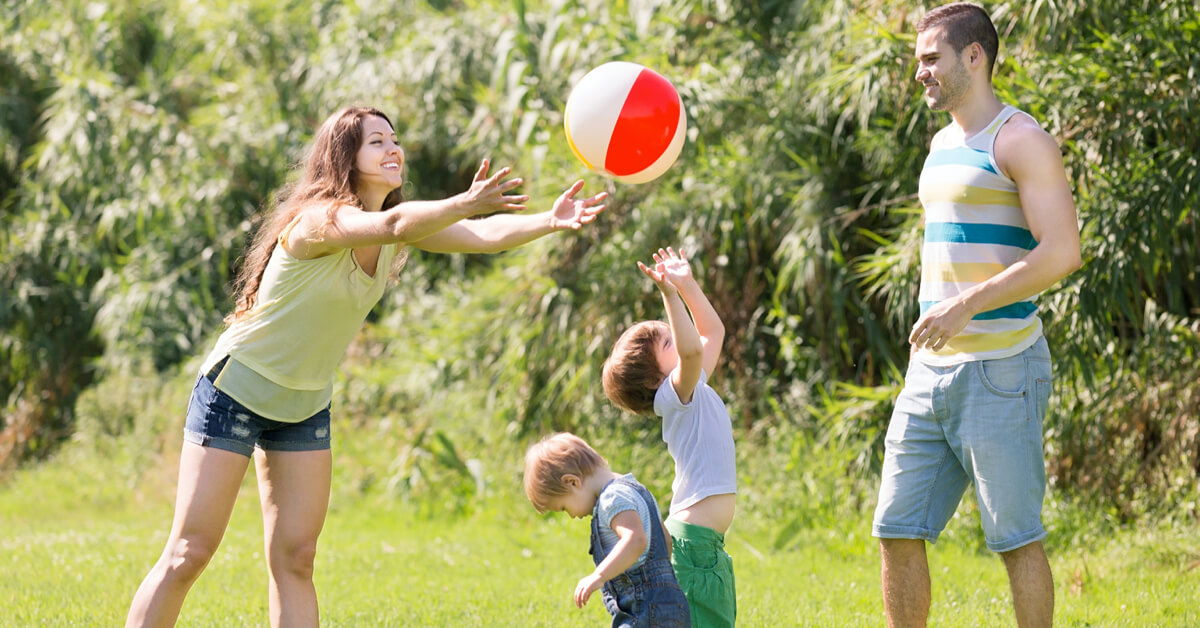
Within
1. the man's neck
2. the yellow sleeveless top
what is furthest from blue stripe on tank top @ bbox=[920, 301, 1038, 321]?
the yellow sleeveless top

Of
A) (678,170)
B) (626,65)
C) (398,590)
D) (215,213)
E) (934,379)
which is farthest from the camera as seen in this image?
(215,213)

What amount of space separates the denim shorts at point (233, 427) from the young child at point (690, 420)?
87 centimetres

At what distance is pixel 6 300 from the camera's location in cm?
996

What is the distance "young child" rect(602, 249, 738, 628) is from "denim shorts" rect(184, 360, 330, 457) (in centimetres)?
87

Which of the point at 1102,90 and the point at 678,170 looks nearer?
the point at 1102,90

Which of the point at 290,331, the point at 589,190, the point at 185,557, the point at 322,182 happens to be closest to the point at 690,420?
the point at 290,331

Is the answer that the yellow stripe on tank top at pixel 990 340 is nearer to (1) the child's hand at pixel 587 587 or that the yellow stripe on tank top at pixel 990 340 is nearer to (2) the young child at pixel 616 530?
(2) the young child at pixel 616 530

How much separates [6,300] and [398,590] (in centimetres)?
668

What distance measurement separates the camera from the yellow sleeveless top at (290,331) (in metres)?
3.12

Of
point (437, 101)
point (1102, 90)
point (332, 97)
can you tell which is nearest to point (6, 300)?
point (332, 97)

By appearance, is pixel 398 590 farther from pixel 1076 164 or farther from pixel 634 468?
pixel 1076 164

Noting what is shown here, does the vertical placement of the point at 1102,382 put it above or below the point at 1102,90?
below

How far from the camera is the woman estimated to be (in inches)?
120

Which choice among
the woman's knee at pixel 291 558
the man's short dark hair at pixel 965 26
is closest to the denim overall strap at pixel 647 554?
the woman's knee at pixel 291 558
